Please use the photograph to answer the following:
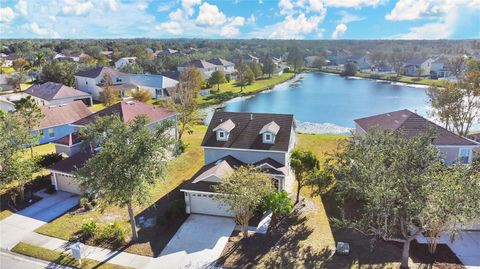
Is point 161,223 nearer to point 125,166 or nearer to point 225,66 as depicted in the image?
point 125,166

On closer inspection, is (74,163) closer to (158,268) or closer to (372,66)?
(158,268)

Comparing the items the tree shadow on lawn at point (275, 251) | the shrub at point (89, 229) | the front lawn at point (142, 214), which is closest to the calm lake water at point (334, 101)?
the front lawn at point (142, 214)

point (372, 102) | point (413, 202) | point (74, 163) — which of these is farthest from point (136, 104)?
point (372, 102)

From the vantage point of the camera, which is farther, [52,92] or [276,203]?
[52,92]

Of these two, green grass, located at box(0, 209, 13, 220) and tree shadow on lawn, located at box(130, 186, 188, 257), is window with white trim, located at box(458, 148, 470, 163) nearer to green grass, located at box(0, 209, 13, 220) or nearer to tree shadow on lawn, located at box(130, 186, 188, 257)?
tree shadow on lawn, located at box(130, 186, 188, 257)

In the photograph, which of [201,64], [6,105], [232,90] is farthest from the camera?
[201,64]

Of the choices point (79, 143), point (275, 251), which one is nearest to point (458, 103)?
point (275, 251)

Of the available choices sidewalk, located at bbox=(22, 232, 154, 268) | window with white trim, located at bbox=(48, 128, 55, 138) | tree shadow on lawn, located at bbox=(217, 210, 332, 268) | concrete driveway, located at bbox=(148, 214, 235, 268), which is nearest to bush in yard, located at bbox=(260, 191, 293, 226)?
tree shadow on lawn, located at bbox=(217, 210, 332, 268)
